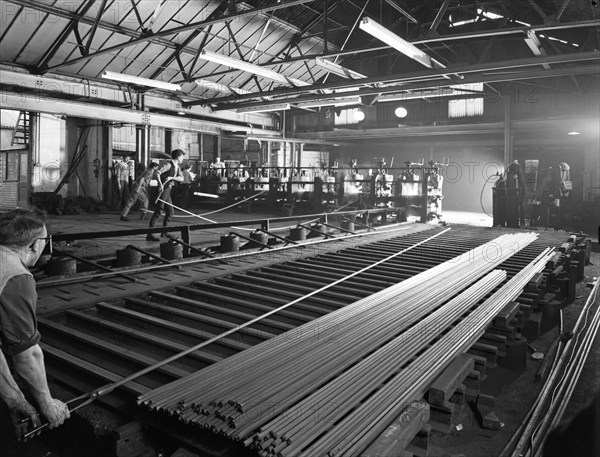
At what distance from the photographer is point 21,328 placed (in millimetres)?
2219

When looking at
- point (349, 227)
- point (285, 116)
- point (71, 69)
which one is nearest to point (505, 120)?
point (285, 116)

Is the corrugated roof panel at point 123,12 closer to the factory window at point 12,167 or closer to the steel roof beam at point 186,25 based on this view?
the steel roof beam at point 186,25

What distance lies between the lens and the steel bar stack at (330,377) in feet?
7.23

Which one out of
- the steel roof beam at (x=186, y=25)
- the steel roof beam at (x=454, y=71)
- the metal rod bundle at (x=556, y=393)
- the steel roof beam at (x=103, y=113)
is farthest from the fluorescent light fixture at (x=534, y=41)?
the steel roof beam at (x=103, y=113)

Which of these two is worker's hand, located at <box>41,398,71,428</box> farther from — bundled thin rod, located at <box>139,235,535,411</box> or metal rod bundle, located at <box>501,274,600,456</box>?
metal rod bundle, located at <box>501,274,600,456</box>

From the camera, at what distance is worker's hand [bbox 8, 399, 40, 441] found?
2209mm

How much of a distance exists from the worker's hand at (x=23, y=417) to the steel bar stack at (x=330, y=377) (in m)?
0.50

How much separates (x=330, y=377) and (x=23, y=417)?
157 cm

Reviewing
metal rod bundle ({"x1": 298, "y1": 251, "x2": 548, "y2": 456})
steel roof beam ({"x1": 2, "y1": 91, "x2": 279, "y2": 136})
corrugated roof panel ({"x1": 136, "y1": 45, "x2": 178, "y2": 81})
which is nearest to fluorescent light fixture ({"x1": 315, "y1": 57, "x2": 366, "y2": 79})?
corrugated roof panel ({"x1": 136, "y1": 45, "x2": 178, "y2": 81})

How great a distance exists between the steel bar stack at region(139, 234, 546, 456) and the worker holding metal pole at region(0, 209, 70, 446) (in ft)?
1.60

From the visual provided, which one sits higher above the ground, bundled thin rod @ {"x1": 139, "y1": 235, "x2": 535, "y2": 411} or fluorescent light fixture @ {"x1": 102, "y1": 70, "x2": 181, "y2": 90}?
fluorescent light fixture @ {"x1": 102, "y1": 70, "x2": 181, "y2": 90}

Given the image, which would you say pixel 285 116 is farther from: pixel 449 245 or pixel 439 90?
pixel 449 245

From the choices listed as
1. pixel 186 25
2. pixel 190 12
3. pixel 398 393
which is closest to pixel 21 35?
pixel 190 12

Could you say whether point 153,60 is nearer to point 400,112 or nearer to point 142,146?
point 142,146
